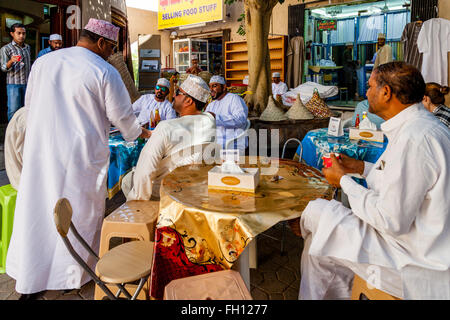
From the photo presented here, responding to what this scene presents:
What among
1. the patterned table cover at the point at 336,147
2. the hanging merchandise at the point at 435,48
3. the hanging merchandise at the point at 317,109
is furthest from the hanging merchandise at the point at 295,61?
the patterned table cover at the point at 336,147

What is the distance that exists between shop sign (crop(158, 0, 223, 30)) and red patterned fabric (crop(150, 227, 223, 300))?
1276 centimetres

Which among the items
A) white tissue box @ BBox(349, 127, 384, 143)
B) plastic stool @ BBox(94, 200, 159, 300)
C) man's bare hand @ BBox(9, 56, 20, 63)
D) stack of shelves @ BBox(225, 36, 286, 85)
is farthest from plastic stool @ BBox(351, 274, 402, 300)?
stack of shelves @ BBox(225, 36, 286, 85)

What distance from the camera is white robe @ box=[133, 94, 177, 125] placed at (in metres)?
5.31

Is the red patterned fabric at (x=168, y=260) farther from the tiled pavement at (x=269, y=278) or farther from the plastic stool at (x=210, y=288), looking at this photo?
the tiled pavement at (x=269, y=278)

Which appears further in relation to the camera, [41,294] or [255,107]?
[255,107]

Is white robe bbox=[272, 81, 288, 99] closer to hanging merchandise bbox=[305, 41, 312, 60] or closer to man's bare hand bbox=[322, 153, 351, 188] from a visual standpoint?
hanging merchandise bbox=[305, 41, 312, 60]

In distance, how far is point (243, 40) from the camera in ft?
43.4

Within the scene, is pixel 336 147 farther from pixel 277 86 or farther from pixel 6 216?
pixel 277 86

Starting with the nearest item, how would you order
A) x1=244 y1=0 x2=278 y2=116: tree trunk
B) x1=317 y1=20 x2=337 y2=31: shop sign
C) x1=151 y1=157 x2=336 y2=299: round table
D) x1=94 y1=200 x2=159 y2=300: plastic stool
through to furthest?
x1=151 y1=157 x2=336 y2=299: round table
x1=94 y1=200 x2=159 y2=300: plastic stool
x1=244 y1=0 x2=278 y2=116: tree trunk
x1=317 y1=20 x2=337 y2=31: shop sign

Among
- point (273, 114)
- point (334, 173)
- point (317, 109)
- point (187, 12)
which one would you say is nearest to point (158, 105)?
point (273, 114)

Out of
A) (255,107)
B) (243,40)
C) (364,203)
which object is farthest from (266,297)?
(243,40)

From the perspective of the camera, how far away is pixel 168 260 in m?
1.73

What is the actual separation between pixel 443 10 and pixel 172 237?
10.1 m

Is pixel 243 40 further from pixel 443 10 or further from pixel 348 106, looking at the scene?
pixel 443 10
